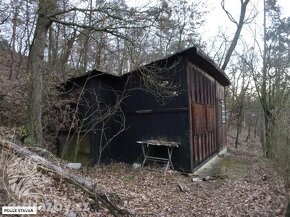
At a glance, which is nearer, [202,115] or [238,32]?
[202,115]

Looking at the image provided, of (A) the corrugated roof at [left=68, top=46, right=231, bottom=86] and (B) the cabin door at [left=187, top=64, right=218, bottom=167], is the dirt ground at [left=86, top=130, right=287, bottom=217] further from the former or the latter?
(A) the corrugated roof at [left=68, top=46, right=231, bottom=86]

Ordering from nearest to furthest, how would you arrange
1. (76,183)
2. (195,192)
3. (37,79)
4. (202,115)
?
(76,183) → (195,192) → (37,79) → (202,115)

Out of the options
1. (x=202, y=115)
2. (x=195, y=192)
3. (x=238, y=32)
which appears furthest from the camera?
(x=238, y=32)

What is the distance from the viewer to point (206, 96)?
40.4 feet

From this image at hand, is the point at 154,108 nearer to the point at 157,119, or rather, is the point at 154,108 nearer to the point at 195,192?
the point at 157,119

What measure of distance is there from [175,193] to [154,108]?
12.0 feet

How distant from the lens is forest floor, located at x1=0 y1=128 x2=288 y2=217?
16.1 ft

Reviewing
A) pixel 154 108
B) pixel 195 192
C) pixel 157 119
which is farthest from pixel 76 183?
pixel 154 108

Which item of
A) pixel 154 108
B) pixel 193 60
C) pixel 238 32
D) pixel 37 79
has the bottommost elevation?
pixel 154 108

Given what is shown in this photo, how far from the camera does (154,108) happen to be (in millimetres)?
10492

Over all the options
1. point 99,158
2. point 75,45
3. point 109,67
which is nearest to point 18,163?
point 99,158

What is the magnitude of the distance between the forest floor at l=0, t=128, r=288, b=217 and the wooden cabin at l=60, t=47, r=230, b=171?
77 centimetres

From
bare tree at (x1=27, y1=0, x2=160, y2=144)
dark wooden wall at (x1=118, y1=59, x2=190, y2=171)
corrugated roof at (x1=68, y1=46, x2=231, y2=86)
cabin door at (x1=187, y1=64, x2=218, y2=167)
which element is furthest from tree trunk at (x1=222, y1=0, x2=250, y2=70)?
bare tree at (x1=27, y1=0, x2=160, y2=144)

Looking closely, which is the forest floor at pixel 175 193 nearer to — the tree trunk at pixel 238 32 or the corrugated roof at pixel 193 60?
the corrugated roof at pixel 193 60
